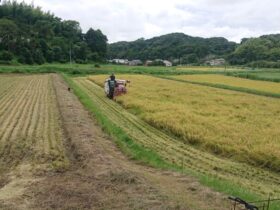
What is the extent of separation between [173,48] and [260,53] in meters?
37.8

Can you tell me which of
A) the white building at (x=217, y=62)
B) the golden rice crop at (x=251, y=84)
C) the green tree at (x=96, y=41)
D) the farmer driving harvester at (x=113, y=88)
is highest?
the green tree at (x=96, y=41)

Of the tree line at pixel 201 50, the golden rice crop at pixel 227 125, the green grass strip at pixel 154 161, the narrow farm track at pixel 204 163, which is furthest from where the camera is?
the tree line at pixel 201 50

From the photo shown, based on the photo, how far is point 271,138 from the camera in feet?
41.5

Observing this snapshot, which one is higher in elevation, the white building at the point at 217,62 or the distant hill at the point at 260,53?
the distant hill at the point at 260,53

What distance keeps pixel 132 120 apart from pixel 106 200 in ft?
34.2

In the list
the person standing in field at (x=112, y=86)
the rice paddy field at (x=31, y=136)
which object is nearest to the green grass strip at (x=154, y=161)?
the rice paddy field at (x=31, y=136)

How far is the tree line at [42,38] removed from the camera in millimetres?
76625

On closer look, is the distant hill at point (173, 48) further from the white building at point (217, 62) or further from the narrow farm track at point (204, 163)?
the narrow farm track at point (204, 163)

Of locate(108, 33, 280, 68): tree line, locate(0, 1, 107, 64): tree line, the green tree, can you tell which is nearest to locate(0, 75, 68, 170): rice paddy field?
locate(0, 1, 107, 64): tree line

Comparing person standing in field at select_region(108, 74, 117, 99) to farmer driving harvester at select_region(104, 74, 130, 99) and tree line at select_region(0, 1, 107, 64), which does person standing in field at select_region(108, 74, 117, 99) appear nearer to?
farmer driving harvester at select_region(104, 74, 130, 99)

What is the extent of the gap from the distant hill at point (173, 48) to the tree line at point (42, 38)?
2672cm

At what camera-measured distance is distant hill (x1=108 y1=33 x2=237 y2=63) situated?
12506 cm

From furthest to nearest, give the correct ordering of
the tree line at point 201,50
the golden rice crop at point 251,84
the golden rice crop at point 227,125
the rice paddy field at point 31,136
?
the tree line at point 201,50 < the golden rice crop at point 251,84 < the golden rice crop at point 227,125 < the rice paddy field at point 31,136

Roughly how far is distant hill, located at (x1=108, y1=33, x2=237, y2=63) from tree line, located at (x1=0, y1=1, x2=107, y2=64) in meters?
26.7
